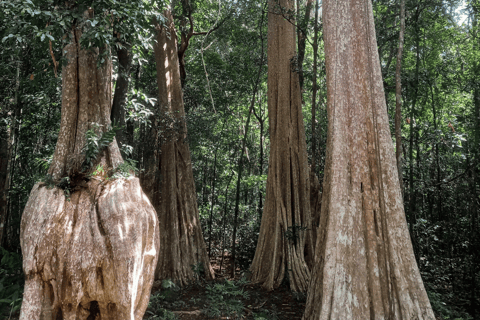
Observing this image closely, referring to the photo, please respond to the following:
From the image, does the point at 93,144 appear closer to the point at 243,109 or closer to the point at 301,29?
the point at 301,29

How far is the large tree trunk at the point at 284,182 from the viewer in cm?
729

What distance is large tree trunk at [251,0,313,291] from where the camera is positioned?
7.29m

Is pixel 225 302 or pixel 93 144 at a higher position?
pixel 93 144

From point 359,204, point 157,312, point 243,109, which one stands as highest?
point 243,109

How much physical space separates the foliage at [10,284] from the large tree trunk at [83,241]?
1747 mm

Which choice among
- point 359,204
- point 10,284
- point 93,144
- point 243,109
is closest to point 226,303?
point 359,204

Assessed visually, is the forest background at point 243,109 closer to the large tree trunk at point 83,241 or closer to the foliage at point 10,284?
the foliage at point 10,284

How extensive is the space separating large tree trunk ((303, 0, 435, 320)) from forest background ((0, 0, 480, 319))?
206cm

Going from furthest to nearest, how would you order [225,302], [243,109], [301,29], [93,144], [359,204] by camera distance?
[243,109]
[301,29]
[225,302]
[93,144]
[359,204]

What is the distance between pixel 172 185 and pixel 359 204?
4976 millimetres

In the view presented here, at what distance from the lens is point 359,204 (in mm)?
4137

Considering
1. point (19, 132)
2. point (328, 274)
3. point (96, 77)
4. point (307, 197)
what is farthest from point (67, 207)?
point (307, 197)

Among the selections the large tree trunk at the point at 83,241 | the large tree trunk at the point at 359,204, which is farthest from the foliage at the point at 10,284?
the large tree trunk at the point at 359,204

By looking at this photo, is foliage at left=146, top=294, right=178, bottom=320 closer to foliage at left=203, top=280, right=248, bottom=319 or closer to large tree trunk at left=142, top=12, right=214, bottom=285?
foliage at left=203, top=280, right=248, bottom=319
